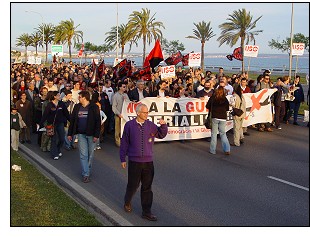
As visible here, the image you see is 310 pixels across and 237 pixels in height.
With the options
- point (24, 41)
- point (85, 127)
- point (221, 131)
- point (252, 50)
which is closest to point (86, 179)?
point (85, 127)

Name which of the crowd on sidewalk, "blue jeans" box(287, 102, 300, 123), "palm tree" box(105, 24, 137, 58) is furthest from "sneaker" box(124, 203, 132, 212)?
A: "palm tree" box(105, 24, 137, 58)

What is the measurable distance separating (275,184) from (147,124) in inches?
128

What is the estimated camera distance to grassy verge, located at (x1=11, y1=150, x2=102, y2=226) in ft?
20.3

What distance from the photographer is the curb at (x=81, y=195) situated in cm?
636

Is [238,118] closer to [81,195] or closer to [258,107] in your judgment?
[258,107]

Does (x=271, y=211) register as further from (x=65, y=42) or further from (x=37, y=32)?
Answer: (x=37, y=32)

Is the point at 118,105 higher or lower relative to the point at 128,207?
higher

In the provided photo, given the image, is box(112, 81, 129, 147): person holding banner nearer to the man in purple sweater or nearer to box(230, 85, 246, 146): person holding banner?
box(230, 85, 246, 146): person holding banner

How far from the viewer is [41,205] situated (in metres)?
6.88

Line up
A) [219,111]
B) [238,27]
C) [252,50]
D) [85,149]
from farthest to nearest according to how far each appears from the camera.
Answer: [238,27]
[252,50]
[219,111]
[85,149]

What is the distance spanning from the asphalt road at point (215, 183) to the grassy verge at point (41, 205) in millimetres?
582

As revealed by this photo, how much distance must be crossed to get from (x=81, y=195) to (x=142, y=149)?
1.63 m

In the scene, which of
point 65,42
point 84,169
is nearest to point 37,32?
point 65,42

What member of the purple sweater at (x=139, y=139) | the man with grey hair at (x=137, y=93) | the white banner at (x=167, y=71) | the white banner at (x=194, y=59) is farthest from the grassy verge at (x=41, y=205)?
the white banner at (x=194, y=59)
